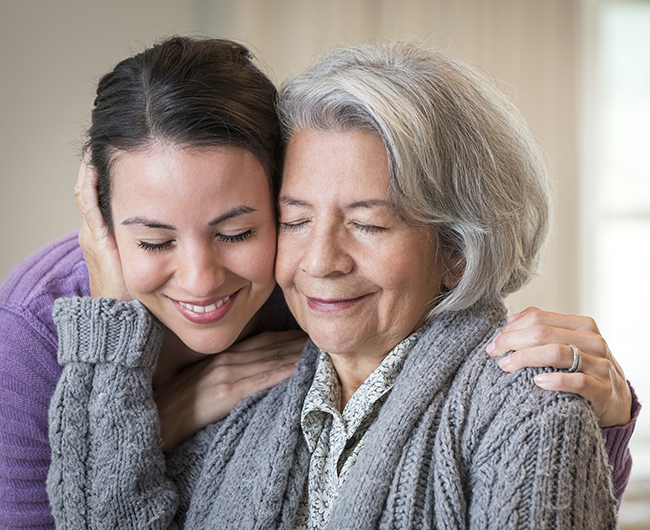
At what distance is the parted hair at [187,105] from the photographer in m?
1.35

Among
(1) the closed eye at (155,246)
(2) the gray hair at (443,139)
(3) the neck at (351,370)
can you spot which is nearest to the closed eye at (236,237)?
(1) the closed eye at (155,246)

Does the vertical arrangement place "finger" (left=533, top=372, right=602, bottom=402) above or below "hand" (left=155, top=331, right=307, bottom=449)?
above

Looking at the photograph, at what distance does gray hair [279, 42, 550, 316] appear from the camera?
124cm

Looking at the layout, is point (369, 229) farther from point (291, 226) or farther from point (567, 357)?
point (567, 357)

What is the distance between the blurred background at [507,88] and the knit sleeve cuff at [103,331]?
6.22ft

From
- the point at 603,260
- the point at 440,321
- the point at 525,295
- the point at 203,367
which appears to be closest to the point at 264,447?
the point at 203,367

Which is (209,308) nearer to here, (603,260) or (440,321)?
(440,321)

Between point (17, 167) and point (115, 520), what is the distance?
7.36 ft

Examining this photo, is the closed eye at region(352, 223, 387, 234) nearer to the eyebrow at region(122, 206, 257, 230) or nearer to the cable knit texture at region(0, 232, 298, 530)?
the eyebrow at region(122, 206, 257, 230)

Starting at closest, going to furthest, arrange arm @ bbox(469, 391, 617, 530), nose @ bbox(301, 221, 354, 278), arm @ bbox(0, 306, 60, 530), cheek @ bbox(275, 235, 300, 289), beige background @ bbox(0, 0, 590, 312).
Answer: arm @ bbox(469, 391, 617, 530) < nose @ bbox(301, 221, 354, 278) < cheek @ bbox(275, 235, 300, 289) < arm @ bbox(0, 306, 60, 530) < beige background @ bbox(0, 0, 590, 312)

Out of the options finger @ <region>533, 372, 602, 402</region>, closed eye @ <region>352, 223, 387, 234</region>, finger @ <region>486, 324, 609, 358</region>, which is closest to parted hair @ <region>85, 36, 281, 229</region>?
closed eye @ <region>352, 223, 387, 234</region>

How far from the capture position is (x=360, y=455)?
129 centimetres

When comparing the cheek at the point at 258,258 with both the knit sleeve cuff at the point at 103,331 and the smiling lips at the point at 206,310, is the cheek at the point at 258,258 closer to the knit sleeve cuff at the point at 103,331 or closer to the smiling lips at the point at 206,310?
the smiling lips at the point at 206,310

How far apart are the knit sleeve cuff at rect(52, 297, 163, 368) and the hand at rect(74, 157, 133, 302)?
6 cm
